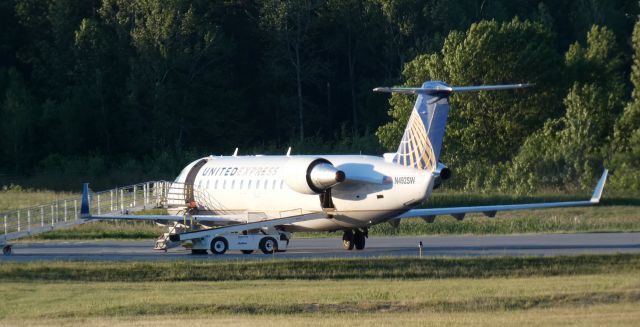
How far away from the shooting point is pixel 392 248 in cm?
4188

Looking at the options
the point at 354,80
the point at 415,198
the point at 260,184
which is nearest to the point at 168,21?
the point at 354,80

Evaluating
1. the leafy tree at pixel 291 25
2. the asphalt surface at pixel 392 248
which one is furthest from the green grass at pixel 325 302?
the leafy tree at pixel 291 25

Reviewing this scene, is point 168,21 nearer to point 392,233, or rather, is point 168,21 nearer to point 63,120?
point 63,120

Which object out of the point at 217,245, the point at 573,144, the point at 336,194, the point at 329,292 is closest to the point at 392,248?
the point at 336,194

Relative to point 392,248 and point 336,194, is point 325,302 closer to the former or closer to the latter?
point 336,194

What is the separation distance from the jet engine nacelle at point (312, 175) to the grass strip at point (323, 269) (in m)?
6.05

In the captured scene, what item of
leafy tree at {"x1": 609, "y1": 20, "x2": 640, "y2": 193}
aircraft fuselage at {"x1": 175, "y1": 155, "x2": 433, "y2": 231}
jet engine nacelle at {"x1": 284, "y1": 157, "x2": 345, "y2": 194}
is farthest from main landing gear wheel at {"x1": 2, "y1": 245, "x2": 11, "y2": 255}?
leafy tree at {"x1": 609, "y1": 20, "x2": 640, "y2": 193}

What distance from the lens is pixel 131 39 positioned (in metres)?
89.1

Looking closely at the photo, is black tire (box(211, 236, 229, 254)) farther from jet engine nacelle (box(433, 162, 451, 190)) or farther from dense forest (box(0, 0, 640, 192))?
dense forest (box(0, 0, 640, 192))

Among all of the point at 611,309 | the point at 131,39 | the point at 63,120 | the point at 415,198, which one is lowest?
the point at 611,309

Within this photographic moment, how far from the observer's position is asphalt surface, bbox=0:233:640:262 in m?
38.1

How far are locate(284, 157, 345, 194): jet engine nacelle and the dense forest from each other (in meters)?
29.0

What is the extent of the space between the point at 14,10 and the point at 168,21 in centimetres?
1469

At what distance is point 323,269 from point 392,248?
869cm
